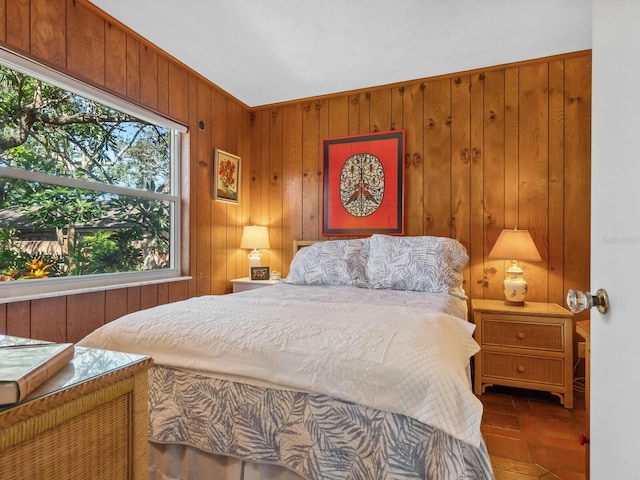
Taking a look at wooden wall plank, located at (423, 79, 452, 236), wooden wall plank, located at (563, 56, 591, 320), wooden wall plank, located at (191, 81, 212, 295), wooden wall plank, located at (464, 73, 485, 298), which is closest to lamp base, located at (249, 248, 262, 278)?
wooden wall plank, located at (191, 81, 212, 295)

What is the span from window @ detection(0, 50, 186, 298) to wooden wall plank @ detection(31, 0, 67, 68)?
0.09 m

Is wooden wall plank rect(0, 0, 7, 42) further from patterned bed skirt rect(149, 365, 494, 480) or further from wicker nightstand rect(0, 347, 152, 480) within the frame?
wicker nightstand rect(0, 347, 152, 480)

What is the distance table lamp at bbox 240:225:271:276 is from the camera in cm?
345

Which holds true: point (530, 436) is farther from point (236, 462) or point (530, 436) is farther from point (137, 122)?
point (137, 122)

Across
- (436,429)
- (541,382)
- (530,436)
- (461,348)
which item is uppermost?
(461,348)

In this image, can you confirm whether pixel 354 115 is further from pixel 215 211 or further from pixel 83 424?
pixel 83 424

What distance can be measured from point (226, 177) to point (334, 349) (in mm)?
2630

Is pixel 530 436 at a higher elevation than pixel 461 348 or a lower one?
lower

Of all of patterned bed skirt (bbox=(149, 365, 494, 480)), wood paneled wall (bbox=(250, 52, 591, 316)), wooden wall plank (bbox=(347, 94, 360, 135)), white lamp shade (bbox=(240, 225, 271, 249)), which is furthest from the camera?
white lamp shade (bbox=(240, 225, 271, 249))

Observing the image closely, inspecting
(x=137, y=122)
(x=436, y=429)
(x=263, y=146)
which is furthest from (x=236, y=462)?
(x=263, y=146)

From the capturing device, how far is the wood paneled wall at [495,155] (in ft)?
→ 8.66

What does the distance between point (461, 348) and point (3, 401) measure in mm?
1313

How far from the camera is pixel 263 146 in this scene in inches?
147
